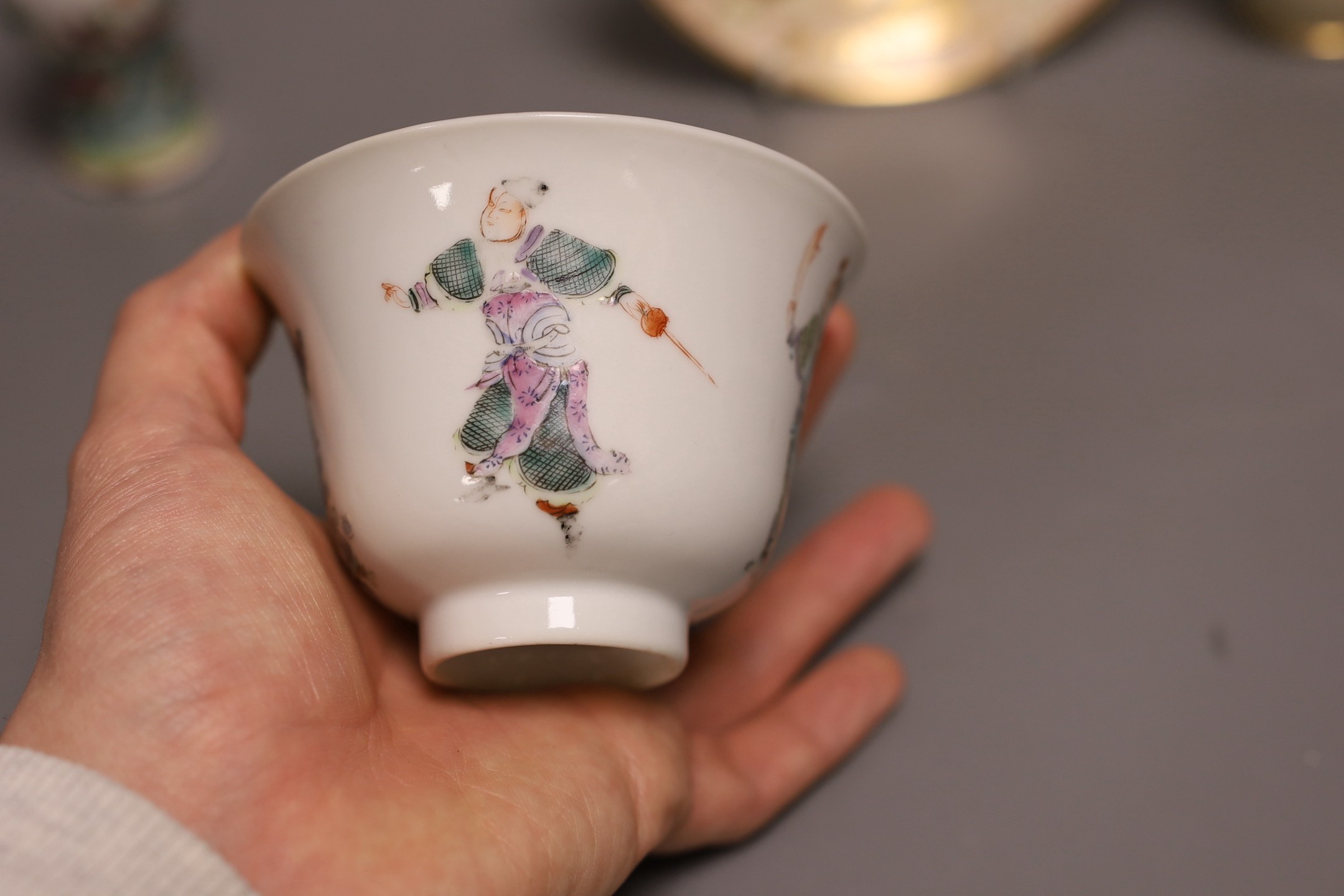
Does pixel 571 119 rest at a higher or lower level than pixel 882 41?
higher

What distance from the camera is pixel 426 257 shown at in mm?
586

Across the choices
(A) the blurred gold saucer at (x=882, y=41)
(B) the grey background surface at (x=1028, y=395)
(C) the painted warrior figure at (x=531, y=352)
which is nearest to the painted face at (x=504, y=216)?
(C) the painted warrior figure at (x=531, y=352)

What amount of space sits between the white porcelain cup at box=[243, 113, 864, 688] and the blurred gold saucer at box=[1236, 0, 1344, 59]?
730mm

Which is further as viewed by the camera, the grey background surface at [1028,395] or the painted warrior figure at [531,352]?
the grey background surface at [1028,395]

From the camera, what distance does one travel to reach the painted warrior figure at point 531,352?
579 mm

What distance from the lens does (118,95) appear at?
1.08 metres

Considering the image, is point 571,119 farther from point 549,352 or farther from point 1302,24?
point 1302,24

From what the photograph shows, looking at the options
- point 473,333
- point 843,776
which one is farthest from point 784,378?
point 843,776

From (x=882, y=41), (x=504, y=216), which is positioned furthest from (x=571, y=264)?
(x=882, y=41)

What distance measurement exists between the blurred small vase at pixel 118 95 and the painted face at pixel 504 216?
635 millimetres

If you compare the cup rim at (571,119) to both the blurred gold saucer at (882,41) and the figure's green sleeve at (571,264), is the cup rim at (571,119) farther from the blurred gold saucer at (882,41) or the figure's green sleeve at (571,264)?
the blurred gold saucer at (882,41)

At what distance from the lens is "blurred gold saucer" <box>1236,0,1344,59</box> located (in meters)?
1.08

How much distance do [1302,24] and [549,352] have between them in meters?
0.91

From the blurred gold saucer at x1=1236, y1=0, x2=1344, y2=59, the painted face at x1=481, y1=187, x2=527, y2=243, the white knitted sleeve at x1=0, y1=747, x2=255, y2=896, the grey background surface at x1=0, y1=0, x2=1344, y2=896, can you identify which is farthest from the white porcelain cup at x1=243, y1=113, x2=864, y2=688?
the blurred gold saucer at x1=1236, y1=0, x2=1344, y2=59
